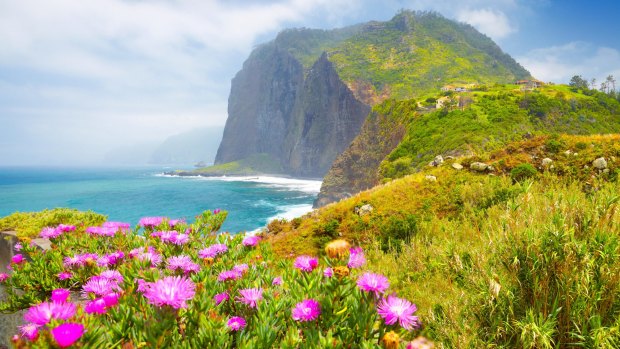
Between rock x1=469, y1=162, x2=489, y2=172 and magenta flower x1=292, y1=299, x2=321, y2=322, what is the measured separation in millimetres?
12122

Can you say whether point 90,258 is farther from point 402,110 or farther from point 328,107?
point 328,107

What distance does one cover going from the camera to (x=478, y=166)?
39.4 feet

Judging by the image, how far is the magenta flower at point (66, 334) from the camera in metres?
1.23

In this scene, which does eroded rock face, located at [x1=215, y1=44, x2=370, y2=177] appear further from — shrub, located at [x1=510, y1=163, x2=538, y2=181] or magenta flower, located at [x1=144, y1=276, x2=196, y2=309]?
magenta flower, located at [x1=144, y1=276, x2=196, y2=309]

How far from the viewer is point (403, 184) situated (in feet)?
41.0

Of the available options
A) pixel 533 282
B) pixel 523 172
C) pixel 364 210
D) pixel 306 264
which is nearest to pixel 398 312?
pixel 306 264

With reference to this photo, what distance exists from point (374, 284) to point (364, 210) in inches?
376

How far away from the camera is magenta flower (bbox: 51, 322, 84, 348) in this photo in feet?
4.02

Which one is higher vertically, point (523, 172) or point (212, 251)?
point (523, 172)

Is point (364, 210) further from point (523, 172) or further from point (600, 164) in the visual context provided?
point (600, 164)

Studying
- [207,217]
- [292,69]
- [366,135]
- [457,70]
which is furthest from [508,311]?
[292,69]

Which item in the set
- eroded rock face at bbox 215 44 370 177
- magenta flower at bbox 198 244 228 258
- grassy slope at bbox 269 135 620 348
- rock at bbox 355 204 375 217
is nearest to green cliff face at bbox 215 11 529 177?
eroded rock face at bbox 215 44 370 177

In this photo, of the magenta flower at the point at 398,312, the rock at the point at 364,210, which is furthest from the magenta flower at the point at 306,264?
the rock at the point at 364,210

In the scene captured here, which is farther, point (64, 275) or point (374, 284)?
point (64, 275)
